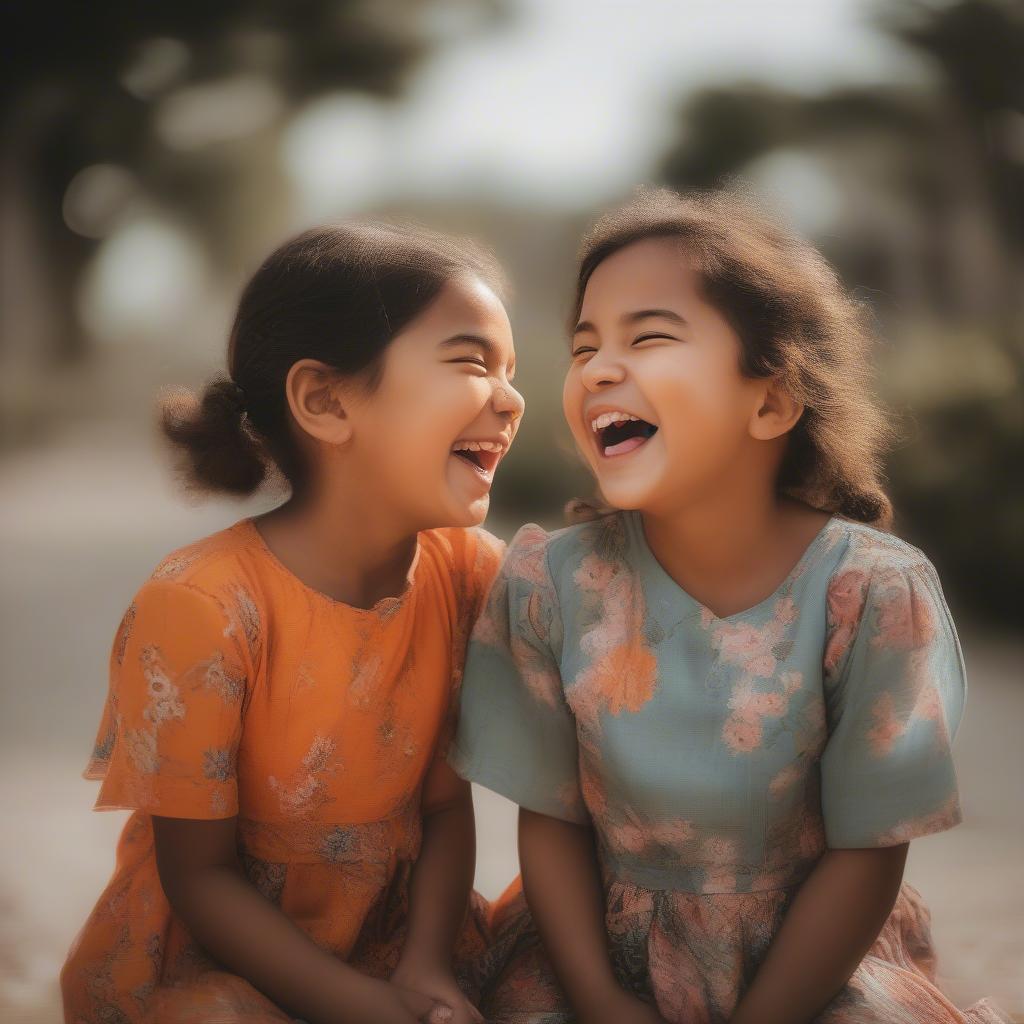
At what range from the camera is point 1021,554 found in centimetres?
543

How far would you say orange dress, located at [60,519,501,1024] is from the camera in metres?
1.77

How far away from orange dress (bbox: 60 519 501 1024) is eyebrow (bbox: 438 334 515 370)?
0.35 metres

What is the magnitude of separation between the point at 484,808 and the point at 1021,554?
288 centimetres

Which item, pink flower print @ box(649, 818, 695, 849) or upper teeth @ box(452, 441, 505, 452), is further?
upper teeth @ box(452, 441, 505, 452)

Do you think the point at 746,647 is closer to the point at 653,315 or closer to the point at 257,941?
the point at 653,315

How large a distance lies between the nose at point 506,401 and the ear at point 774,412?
1.15 feet

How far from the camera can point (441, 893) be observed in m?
1.95

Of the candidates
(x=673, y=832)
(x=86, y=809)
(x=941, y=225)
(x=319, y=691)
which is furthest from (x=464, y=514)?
(x=941, y=225)

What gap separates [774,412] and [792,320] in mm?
130

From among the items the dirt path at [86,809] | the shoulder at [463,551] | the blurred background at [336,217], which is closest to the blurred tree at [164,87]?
the blurred background at [336,217]

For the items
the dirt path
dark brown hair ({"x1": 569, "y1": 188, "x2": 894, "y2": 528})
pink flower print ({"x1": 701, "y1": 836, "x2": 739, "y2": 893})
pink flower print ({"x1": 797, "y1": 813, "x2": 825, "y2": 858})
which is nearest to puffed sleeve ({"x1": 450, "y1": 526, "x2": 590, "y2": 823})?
pink flower print ({"x1": 701, "y1": 836, "x2": 739, "y2": 893})

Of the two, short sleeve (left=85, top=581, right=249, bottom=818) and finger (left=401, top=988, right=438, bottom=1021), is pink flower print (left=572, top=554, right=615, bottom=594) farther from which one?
finger (left=401, top=988, right=438, bottom=1021)

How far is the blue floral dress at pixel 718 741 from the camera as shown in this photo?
173 centimetres

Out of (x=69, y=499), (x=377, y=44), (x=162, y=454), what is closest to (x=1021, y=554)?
(x=162, y=454)
